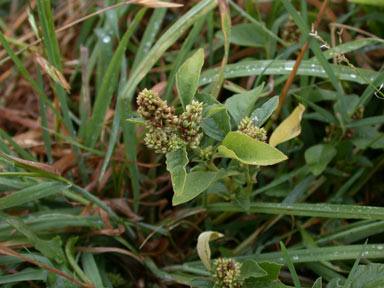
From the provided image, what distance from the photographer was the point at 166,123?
0.89 m

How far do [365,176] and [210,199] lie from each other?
1.72ft

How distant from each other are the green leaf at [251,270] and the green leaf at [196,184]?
217 mm

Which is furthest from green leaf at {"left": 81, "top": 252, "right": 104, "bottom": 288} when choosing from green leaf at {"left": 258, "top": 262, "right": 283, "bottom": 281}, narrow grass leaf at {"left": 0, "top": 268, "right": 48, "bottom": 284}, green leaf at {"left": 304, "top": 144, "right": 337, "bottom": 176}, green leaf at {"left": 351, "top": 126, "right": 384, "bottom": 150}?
green leaf at {"left": 351, "top": 126, "right": 384, "bottom": 150}

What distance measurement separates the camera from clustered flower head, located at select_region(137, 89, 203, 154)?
86cm

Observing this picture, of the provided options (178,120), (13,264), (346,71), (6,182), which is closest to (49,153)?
(6,182)

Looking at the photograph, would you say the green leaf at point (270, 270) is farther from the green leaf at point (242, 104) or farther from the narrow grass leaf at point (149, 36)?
the narrow grass leaf at point (149, 36)

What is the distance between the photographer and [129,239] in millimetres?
1396

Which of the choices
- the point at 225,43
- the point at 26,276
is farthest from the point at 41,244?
the point at 225,43

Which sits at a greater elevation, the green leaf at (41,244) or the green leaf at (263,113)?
the green leaf at (263,113)

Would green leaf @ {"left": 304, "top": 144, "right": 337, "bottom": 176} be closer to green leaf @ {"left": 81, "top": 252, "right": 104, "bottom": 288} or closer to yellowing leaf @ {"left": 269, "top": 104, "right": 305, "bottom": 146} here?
yellowing leaf @ {"left": 269, "top": 104, "right": 305, "bottom": 146}

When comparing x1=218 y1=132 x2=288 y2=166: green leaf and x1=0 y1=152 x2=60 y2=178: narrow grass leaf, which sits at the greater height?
x1=218 y1=132 x2=288 y2=166: green leaf

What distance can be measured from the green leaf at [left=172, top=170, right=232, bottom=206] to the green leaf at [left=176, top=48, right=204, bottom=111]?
163mm

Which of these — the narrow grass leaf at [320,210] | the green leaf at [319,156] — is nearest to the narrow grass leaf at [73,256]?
the narrow grass leaf at [320,210]

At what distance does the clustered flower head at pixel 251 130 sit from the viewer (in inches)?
37.1
